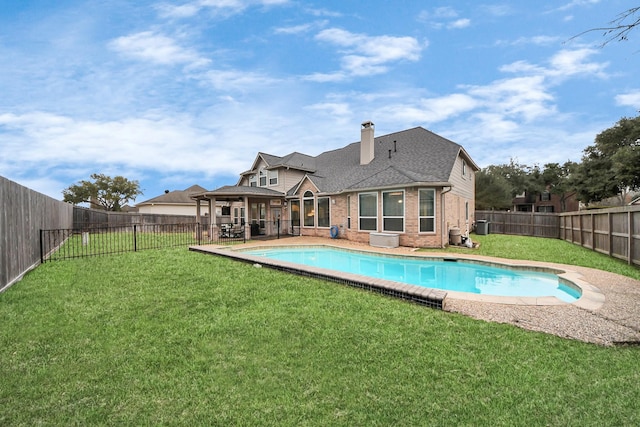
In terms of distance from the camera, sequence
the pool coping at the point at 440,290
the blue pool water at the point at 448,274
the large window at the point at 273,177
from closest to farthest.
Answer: the pool coping at the point at 440,290 < the blue pool water at the point at 448,274 < the large window at the point at 273,177

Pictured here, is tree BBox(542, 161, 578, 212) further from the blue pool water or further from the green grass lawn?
the green grass lawn

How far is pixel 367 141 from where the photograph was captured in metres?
19.0

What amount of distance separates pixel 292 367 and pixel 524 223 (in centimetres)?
2051

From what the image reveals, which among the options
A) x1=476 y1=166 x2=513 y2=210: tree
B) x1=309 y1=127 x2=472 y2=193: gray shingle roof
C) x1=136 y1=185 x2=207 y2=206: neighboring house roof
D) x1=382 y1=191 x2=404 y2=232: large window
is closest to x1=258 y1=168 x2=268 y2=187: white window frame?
x1=309 y1=127 x2=472 y2=193: gray shingle roof

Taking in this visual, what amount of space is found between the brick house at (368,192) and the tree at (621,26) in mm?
10051

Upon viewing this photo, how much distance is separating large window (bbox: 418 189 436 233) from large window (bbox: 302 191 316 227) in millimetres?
6986

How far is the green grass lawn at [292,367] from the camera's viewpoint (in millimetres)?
2326

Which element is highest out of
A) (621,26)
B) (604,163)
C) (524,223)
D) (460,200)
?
(604,163)

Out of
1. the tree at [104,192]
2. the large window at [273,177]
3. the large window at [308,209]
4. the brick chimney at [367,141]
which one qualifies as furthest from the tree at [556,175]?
the tree at [104,192]

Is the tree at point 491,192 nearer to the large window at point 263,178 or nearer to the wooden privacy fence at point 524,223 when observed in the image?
the wooden privacy fence at point 524,223

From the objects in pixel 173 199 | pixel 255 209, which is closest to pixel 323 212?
pixel 255 209

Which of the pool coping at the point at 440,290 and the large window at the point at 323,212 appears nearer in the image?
the pool coping at the point at 440,290

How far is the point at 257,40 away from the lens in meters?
12.5

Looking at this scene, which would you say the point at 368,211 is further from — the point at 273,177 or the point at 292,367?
the point at 292,367
